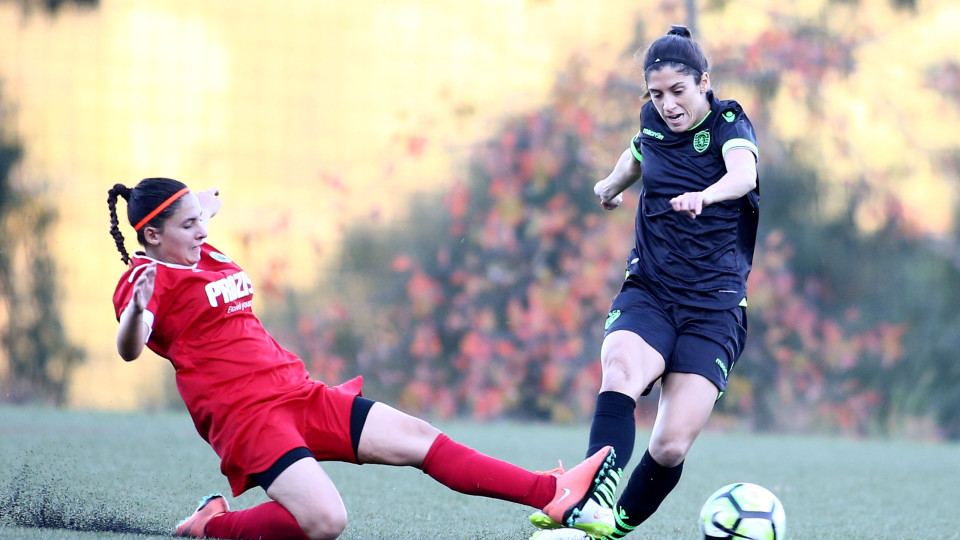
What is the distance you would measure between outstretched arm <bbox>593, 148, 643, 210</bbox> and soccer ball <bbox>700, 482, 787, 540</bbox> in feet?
3.09

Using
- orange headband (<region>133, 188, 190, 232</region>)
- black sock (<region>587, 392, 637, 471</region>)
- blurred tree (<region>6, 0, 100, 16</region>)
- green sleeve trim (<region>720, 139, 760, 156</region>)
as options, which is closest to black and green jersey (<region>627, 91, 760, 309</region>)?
green sleeve trim (<region>720, 139, 760, 156</region>)

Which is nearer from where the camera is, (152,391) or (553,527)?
(553,527)

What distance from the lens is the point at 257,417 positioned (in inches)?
113

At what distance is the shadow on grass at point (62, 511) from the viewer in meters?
3.10

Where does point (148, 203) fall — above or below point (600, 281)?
above

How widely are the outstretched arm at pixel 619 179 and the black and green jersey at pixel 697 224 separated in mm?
91

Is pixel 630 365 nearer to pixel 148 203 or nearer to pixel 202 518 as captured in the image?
pixel 202 518

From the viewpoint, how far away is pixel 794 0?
27.2 ft

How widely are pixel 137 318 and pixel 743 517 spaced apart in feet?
5.30

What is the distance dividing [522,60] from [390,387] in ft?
8.17

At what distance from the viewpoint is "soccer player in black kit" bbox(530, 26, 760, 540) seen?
2998 mm

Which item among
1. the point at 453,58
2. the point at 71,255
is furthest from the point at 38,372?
the point at 453,58

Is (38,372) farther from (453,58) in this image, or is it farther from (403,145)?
(453,58)

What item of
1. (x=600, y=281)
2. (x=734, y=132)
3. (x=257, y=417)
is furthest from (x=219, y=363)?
(x=600, y=281)
